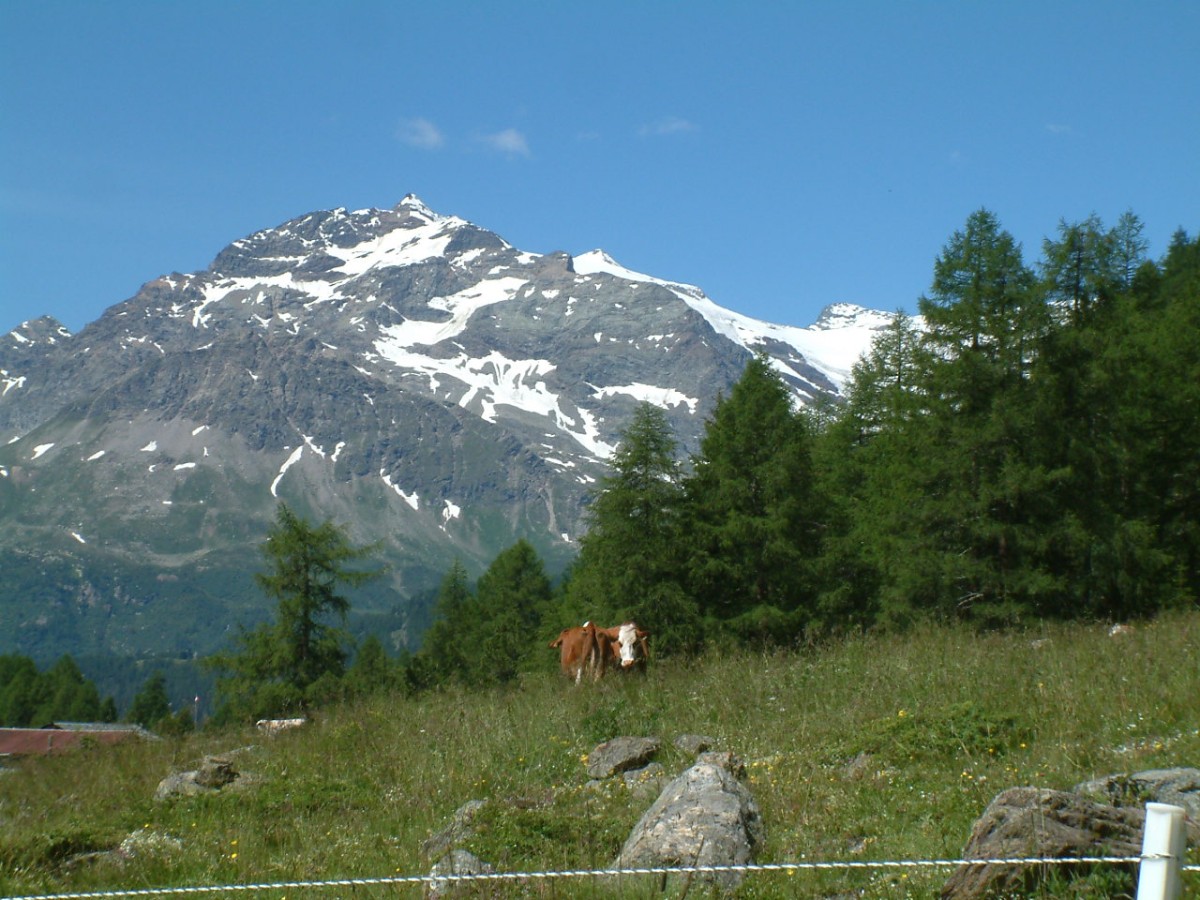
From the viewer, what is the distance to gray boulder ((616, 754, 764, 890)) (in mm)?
6105

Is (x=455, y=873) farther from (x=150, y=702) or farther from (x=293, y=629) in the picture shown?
(x=150, y=702)

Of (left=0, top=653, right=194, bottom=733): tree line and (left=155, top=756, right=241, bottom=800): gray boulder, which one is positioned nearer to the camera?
(left=155, top=756, right=241, bottom=800): gray boulder

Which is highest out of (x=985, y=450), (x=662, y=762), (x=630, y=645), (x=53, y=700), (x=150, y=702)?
(x=985, y=450)

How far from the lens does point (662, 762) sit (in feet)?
30.4

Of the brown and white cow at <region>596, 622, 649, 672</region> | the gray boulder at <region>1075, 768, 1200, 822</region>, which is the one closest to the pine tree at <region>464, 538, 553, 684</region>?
the brown and white cow at <region>596, 622, 649, 672</region>

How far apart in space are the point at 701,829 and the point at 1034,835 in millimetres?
1904

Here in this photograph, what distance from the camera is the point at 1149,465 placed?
2642 centimetres

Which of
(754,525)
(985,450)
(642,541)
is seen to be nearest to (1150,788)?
(985,450)

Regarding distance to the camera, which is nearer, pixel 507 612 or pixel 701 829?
pixel 701 829

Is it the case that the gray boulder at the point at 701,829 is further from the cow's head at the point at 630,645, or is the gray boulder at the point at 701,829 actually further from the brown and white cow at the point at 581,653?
the cow's head at the point at 630,645

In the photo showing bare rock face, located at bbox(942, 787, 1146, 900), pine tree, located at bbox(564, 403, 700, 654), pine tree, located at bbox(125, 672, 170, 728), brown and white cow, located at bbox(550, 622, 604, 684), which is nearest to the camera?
bare rock face, located at bbox(942, 787, 1146, 900)

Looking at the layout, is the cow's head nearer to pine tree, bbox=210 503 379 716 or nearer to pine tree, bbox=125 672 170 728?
pine tree, bbox=210 503 379 716

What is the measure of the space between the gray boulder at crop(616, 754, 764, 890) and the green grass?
185mm

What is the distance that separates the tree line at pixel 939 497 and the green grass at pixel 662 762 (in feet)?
19.0
